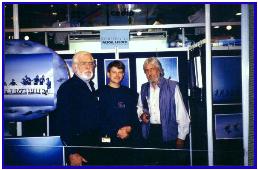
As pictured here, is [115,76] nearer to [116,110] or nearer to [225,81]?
[116,110]

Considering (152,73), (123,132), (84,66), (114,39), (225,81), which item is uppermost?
(114,39)

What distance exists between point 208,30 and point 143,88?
1.15m

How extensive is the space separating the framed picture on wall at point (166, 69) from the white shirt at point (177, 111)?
0.16 meters

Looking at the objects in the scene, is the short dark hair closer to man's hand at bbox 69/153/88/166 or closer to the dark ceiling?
the dark ceiling

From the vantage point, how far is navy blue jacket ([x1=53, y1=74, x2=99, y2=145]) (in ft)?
14.0

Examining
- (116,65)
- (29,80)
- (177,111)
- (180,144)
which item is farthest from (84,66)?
(180,144)

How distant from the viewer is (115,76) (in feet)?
14.5

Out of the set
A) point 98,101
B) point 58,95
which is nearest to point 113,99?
point 98,101

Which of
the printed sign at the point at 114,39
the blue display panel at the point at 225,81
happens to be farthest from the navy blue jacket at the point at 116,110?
the blue display panel at the point at 225,81

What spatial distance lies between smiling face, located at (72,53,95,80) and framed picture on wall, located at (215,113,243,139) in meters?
1.97

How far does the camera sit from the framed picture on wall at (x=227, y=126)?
468 cm

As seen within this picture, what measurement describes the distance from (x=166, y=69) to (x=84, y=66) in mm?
1108

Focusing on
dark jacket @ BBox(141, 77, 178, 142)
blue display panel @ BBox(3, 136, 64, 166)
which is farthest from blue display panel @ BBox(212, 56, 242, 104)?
blue display panel @ BBox(3, 136, 64, 166)

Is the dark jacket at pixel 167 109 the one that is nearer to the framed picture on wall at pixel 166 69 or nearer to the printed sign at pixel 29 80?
the framed picture on wall at pixel 166 69
